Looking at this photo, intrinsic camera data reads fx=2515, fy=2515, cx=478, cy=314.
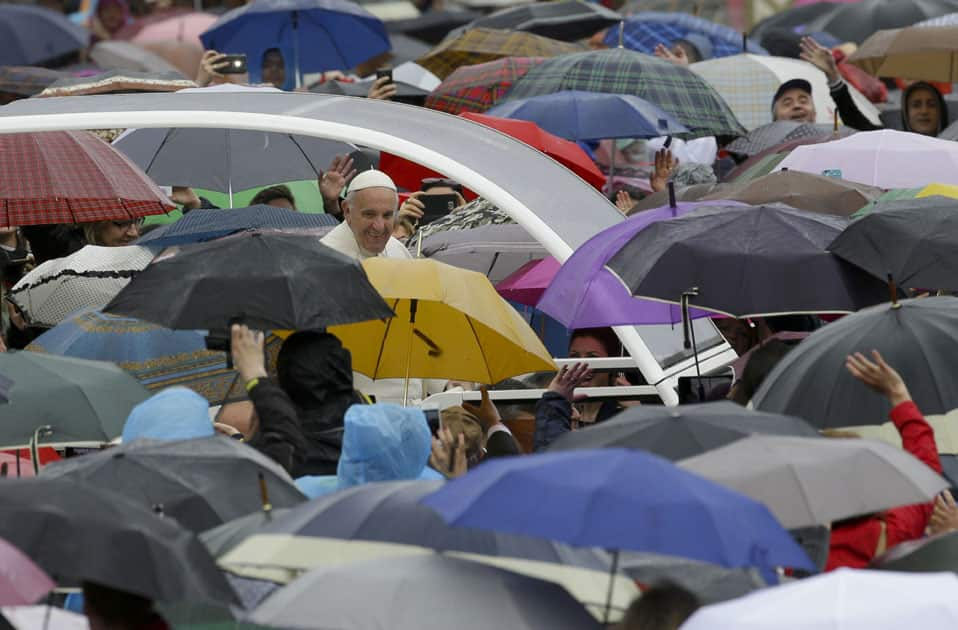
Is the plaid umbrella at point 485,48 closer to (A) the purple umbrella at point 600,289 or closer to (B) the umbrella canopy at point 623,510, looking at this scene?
(A) the purple umbrella at point 600,289

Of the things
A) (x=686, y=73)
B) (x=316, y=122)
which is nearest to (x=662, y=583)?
(x=316, y=122)

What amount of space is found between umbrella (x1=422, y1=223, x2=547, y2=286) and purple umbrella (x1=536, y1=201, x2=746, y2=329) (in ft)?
6.59

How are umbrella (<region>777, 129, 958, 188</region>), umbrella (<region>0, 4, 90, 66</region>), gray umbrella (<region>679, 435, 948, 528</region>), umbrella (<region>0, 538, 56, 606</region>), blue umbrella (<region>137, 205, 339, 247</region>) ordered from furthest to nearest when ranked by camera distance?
umbrella (<region>0, 4, 90, 66</region>) < umbrella (<region>777, 129, 958, 188</region>) < blue umbrella (<region>137, 205, 339, 247</region>) < gray umbrella (<region>679, 435, 948, 528</region>) < umbrella (<region>0, 538, 56, 606</region>)

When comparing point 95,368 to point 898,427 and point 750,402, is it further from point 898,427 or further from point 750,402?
point 898,427

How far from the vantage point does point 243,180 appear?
46.7ft

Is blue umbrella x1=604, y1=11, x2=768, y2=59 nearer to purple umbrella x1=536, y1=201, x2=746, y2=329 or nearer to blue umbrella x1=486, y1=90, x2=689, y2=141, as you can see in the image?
blue umbrella x1=486, y1=90, x2=689, y2=141

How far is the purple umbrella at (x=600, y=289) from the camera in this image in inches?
382

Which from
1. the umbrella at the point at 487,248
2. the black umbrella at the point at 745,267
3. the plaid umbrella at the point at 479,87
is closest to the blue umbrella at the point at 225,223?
the umbrella at the point at 487,248

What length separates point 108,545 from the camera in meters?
6.03

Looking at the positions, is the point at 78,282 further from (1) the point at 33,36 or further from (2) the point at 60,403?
(1) the point at 33,36

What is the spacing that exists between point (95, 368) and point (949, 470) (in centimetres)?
291

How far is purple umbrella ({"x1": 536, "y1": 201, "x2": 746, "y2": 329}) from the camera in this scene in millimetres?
9695

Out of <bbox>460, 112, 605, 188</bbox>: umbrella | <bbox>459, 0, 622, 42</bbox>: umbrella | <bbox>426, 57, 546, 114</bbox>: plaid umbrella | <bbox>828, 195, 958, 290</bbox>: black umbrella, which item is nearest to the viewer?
<bbox>828, 195, 958, 290</bbox>: black umbrella

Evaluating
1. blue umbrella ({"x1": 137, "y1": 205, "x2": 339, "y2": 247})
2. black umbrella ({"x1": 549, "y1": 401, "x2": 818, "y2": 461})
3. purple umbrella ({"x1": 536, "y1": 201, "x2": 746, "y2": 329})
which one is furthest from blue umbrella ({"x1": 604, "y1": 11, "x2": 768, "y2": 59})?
black umbrella ({"x1": 549, "y1": 401, "x2": 818, "y2": 461})
